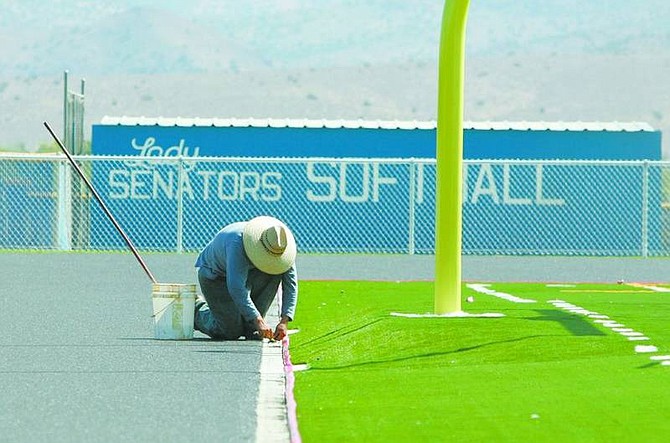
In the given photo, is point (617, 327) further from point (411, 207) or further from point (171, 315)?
point (411, 207)

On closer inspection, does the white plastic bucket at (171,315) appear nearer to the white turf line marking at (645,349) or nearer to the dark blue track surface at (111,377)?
the dark blue track surface at (111,377)

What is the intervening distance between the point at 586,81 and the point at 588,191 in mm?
97031

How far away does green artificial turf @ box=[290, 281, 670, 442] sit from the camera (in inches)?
332

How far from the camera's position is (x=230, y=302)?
43.9ft

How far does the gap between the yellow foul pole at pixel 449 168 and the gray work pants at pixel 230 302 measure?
5.01 feet

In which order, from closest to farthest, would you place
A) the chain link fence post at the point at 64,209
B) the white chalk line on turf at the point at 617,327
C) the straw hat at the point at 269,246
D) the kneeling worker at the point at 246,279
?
the white chalk line on turf at the point at 617,327 < the straw hat at the point at 269,246 < the kneeling worker at the point at 246,279 < the chain link fence post at the point at 64,209

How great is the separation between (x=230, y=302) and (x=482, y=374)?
3406mm

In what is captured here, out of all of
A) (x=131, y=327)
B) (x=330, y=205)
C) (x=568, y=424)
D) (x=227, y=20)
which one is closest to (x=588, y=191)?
(x=330, y=205)

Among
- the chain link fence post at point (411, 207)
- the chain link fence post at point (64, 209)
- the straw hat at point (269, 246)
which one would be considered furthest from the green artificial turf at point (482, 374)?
the chain link fence post at point (64, 209)

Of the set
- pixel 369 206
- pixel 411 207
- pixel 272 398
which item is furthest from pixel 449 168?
pixel 369 206

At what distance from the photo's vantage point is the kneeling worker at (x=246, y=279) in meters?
12.7

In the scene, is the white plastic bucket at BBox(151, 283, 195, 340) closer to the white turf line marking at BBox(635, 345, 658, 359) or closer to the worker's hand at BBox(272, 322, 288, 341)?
the worker's hand at BBox(272, 322, 288, 341)

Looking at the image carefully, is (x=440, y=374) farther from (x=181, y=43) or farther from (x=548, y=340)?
(x=181, y=43)

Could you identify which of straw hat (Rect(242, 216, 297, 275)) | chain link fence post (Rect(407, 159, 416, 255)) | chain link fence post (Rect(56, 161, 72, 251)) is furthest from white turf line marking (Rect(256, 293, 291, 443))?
chain link fence post (Rect(56, 161, 72, 251))
